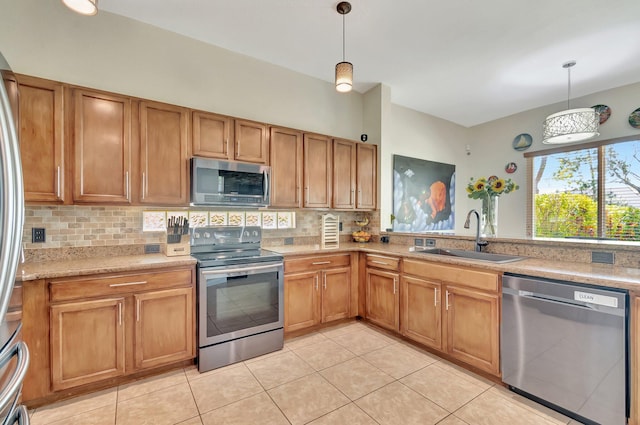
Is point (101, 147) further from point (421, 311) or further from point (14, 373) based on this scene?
point (421, 311)

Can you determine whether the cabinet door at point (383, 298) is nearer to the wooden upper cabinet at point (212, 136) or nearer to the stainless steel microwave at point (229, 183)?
the stainless steel microwave at point (229, 183)

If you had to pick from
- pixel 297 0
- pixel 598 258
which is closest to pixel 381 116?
pixel 297 0

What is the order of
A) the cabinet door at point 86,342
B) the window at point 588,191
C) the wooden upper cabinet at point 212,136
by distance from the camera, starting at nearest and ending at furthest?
the cabinet door at point 86,342 → the wooden upper cabinet at point 212,136 → the window at point 588,191

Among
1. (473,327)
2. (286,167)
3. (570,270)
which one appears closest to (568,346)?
(570,270)

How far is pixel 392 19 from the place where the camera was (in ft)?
8.41

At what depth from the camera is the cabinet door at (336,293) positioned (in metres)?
3.10

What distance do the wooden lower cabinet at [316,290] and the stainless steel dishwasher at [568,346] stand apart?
5.19 feet

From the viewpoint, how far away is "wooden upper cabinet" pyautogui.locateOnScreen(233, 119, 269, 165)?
9.37 feet

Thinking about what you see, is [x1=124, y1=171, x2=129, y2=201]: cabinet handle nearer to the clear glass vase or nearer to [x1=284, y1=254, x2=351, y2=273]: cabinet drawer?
[x1=284, y1=254, x2=351, y2=273]: cabinet drawer

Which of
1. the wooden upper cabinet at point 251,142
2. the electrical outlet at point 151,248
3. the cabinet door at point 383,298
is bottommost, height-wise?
the cabinet door at point 383,298

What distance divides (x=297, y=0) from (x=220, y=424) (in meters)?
3.15

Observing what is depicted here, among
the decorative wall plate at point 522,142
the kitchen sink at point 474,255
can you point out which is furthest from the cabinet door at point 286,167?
the decorative wall plate at point 522,142

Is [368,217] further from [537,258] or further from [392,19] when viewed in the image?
[392,19]

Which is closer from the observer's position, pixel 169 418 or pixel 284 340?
pixel 169 418
